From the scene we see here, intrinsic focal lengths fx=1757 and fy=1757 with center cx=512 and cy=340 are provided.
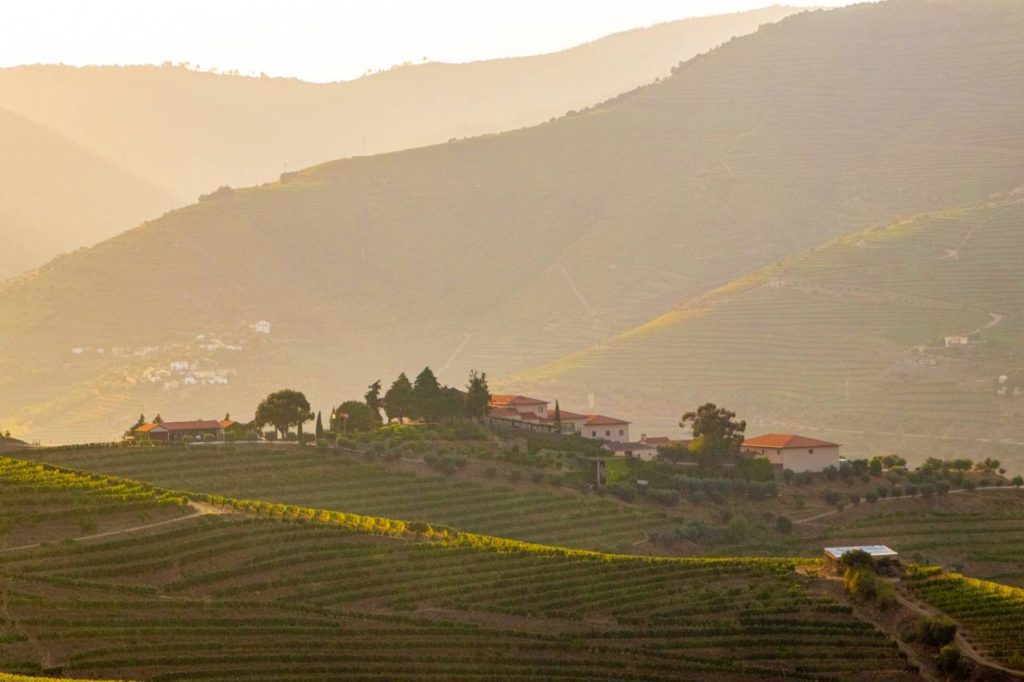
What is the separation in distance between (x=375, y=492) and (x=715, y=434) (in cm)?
2030

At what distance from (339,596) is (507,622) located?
15.6ft

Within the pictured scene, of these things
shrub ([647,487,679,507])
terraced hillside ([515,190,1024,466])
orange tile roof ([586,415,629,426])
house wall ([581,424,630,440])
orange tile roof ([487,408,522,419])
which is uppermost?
terraced hillside ([515,190,1024,466])

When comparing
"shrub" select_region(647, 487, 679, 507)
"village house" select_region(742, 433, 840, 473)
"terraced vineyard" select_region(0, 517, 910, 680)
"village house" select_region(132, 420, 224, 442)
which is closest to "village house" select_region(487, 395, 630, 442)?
"village house" select_region(742, 433, 840, 473)

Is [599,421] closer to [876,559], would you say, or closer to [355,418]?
[355,418]

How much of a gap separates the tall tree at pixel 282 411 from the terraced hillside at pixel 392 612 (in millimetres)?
18165

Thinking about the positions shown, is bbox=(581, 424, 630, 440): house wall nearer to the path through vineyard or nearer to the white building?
the white building

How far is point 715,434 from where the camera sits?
79.5 m

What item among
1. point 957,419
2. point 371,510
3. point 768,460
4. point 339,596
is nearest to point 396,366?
point 957,419

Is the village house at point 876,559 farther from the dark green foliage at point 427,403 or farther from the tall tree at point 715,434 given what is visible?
the dark green foliage at point 427,403

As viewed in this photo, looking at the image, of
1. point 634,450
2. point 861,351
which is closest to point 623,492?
point 634,450

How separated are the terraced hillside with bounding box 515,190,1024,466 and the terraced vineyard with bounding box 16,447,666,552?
49277 mm

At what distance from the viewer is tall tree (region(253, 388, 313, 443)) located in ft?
243

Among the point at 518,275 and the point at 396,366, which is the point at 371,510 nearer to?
the point at 396,366

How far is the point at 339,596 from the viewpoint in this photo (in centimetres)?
4919
